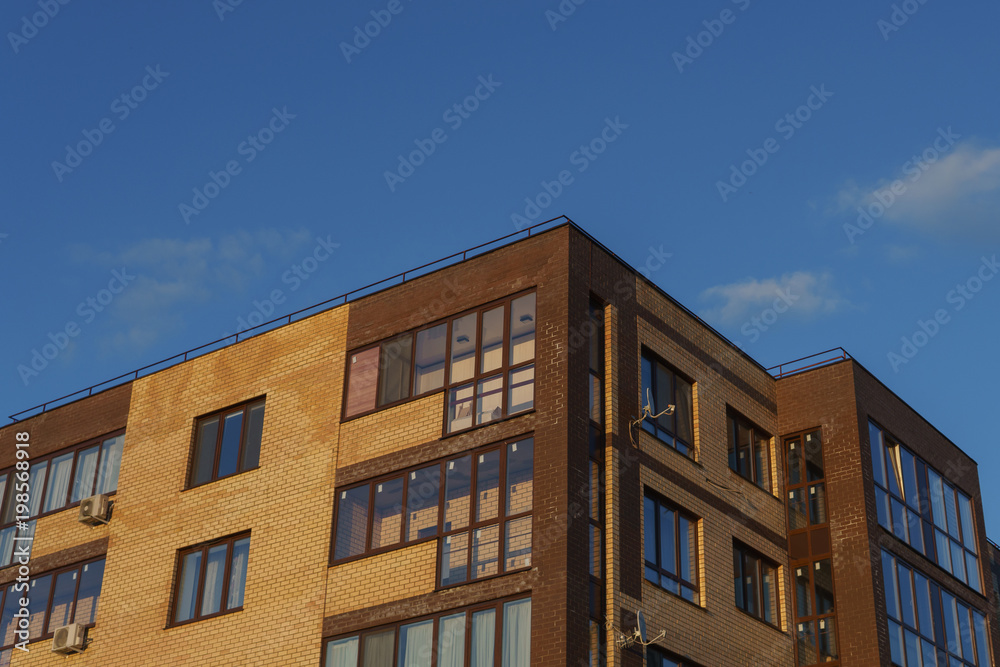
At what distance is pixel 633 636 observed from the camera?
2398 cm

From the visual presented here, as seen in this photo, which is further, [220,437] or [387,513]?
[220,437]

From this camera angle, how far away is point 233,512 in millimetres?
28375

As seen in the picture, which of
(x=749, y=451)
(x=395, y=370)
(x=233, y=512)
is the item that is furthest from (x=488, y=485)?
(x=749, y=451)

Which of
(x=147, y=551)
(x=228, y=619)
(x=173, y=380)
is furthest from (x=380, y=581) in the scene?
(x=173, y=380)

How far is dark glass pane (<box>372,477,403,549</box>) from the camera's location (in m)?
26.0

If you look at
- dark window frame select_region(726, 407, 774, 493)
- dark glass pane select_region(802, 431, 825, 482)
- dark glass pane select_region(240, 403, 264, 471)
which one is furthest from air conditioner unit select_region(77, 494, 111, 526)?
dark glass pane select_region(802, 431, 825, 482)

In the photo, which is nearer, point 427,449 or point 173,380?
point 427,449

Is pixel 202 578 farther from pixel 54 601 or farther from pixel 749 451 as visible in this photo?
pixel 749 451

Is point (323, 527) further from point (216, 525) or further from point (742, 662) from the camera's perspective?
point (742, 662)

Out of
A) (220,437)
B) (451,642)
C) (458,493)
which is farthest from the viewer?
(220,437)

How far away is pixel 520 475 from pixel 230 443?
794cm

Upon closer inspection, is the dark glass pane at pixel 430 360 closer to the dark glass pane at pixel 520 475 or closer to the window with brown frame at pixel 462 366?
the window with brown frame at pixel 462 366

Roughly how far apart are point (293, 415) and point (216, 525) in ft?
9.48

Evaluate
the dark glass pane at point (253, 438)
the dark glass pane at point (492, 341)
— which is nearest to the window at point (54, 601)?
the dark glass pane at point (253, 438)
